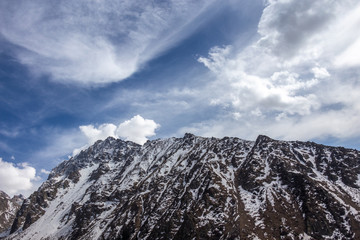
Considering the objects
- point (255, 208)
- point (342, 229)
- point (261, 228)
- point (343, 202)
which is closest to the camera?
point (342, 229)

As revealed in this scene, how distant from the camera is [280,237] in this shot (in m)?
155

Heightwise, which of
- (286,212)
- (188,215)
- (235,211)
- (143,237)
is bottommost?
(143,237)

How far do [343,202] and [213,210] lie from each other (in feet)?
316

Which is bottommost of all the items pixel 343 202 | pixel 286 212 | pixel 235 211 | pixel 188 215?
pixel 188 215

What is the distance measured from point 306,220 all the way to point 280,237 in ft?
85.8

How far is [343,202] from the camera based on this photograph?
17550 cm

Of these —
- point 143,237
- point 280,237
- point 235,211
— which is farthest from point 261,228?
point 143,237

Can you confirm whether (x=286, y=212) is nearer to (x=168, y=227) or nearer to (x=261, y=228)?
(x=261, y=228)

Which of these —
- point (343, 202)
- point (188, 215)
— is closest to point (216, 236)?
point (188, 215)

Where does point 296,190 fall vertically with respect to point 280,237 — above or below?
above

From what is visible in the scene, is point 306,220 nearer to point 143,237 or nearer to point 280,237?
point 280,237

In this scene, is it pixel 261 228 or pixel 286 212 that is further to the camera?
pixel 286 212

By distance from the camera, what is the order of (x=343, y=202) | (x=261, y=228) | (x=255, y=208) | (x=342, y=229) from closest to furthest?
(x=342, y=229) < (x=261, y=228) < (x=343, y=202) < (x=255, y=208)

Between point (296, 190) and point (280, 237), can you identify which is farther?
point (296, 190)
